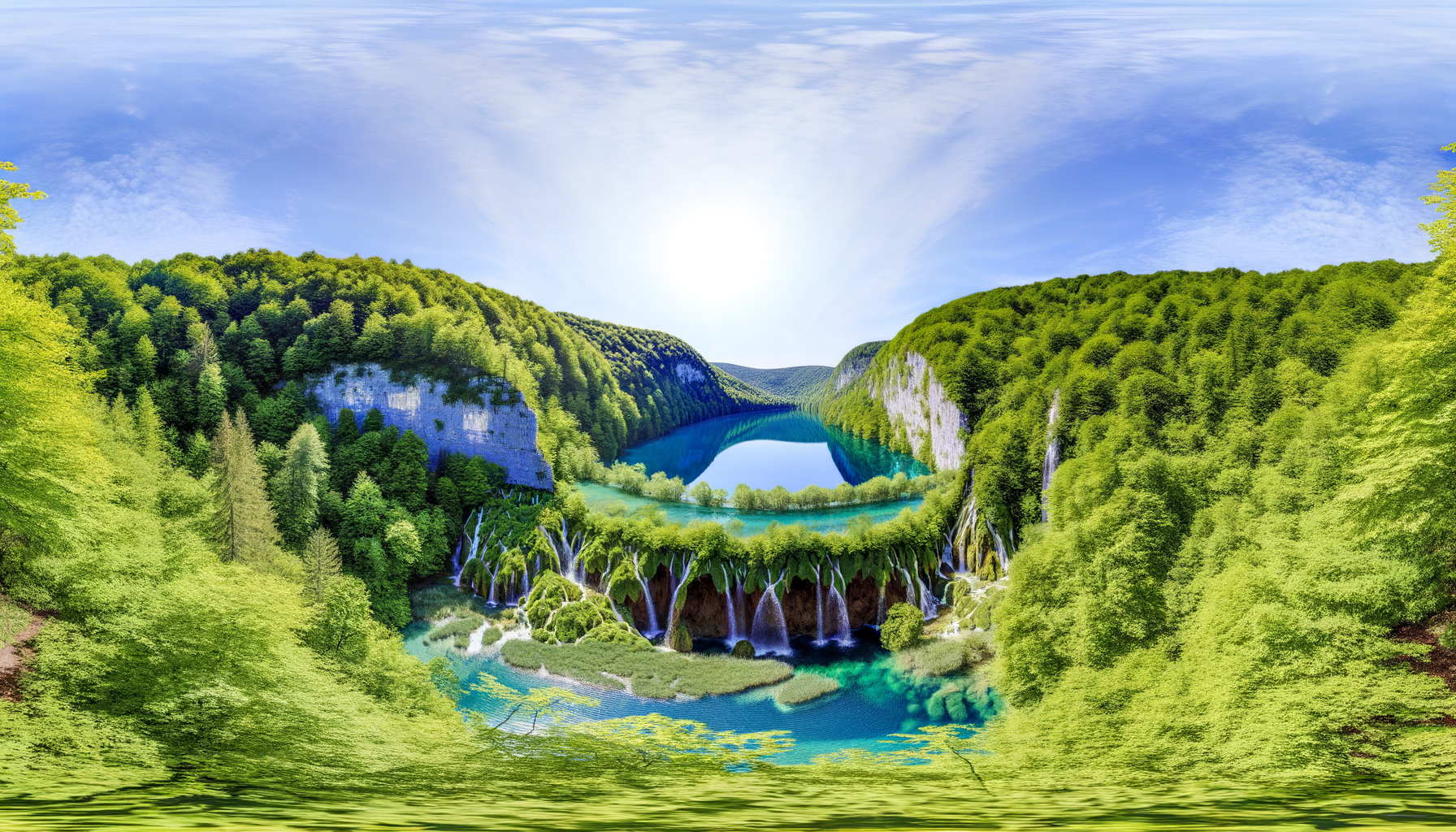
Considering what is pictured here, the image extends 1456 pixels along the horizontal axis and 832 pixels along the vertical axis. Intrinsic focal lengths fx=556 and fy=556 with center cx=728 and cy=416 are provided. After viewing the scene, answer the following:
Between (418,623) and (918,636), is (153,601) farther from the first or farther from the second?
(918,636)

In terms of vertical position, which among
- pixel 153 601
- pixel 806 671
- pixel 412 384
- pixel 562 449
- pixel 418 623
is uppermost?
pixel 412 384

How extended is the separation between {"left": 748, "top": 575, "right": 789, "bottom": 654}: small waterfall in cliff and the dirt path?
1636 cm

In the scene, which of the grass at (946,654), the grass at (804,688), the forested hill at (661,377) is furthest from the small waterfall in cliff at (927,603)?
the forested hill at (661,377)

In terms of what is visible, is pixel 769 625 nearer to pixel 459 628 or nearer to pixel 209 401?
pixel 459 628

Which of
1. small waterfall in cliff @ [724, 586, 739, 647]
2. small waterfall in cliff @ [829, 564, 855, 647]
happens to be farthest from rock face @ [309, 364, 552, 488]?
small waterfall in cliff @ [829, 564, 855, 647]

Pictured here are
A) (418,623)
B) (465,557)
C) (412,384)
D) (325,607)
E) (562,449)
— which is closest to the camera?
(325,607)

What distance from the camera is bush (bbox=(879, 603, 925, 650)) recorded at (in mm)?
18734

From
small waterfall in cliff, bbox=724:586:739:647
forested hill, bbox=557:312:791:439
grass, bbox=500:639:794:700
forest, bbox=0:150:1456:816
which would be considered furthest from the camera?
forested hill, bbox=557:312:791:439

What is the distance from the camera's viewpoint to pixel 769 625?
770 inches

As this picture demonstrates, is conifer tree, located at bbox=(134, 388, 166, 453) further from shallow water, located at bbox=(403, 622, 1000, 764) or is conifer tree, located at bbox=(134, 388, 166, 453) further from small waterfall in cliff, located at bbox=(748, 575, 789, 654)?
small waterfall in cliff, located at bbox=(748, 575, 789, 654)

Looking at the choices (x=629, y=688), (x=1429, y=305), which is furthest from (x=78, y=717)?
(x=1429, y=305)

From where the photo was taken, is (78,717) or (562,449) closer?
(78,717)

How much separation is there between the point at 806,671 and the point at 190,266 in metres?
30.9

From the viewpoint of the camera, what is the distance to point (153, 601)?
8008mm
